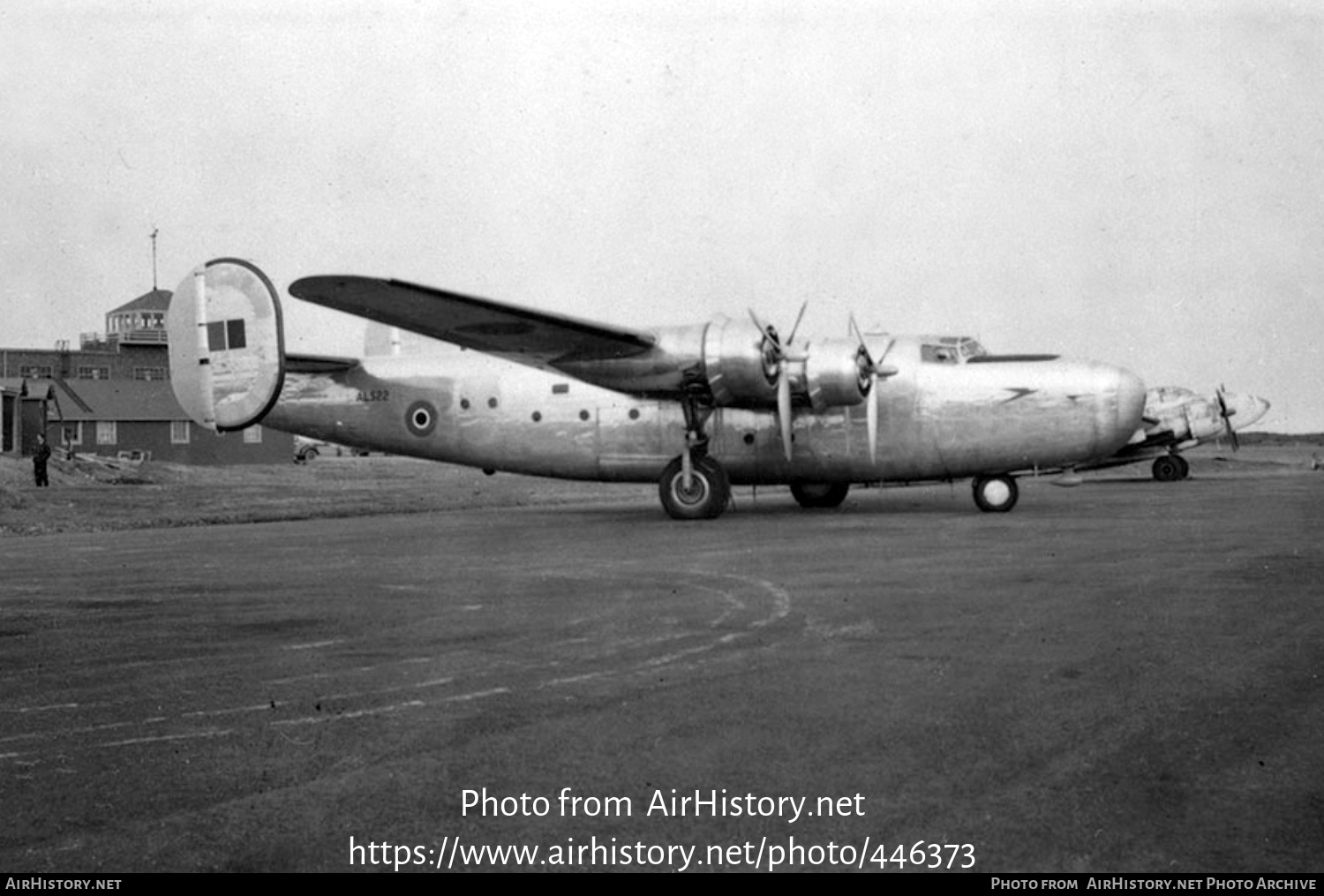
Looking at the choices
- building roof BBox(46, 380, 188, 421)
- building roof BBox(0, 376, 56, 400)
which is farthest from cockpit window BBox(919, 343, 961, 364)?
building roof BBox(46, 380, 188, 421)

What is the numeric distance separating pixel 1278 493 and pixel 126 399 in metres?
49.2

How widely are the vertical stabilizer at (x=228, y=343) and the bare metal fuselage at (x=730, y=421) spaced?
7.56ft

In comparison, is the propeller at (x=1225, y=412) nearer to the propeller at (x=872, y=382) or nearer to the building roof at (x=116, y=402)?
the propeller at (x=872, y=382)

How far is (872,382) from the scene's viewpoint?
15.8 metres

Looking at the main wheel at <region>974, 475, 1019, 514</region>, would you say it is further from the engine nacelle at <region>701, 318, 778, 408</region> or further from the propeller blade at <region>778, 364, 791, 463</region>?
the engine nacelle at <region>701, 318, 778, 408</region>

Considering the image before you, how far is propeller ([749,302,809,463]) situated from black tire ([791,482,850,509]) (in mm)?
3088

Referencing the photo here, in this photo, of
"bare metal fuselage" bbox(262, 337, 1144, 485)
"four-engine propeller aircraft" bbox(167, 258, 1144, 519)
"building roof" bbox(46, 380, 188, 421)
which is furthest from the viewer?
"building roof" bbox(46, 380, 188, 421)

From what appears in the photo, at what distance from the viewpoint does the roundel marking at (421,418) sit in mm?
18125

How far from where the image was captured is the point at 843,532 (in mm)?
13344

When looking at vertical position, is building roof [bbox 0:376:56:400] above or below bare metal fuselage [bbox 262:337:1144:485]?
above

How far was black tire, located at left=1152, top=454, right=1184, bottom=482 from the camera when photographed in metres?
30.3

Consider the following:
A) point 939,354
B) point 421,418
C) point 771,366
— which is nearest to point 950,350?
point 939,354

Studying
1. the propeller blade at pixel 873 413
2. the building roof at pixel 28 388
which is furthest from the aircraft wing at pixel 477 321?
the building roof at pixel 28 388

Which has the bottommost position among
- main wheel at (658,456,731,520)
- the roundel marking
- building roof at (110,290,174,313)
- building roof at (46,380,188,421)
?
main wheel at (658,456,731,520)
